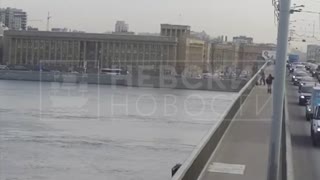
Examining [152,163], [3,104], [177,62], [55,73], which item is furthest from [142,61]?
[152,163]

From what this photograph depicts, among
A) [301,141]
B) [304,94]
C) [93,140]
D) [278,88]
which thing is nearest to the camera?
[278,88]

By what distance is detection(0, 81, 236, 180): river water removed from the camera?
89.5 feet

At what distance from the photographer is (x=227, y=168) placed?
14289mm

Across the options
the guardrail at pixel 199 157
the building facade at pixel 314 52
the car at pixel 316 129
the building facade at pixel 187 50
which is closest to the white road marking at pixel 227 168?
the guardrail at pixel 199 157

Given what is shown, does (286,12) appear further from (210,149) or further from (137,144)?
(137,144)

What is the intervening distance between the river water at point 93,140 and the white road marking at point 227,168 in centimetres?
1062

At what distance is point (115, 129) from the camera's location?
161 ft

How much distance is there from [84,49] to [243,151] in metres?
138

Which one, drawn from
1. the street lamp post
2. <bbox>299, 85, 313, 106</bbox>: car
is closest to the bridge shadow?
the street lamp post

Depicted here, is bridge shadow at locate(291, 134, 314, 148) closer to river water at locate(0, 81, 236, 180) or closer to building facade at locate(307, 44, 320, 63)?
river water at locate(0, 81, 236, 180)

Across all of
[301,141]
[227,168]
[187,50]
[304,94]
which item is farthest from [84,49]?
[227,168]

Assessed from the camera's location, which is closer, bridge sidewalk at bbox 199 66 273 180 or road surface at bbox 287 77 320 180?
bridge sidewalk at bbox 199 66 273 180

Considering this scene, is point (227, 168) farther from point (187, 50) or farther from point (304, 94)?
point (187, 50)

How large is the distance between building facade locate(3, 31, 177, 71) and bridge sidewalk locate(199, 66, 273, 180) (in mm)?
119244
